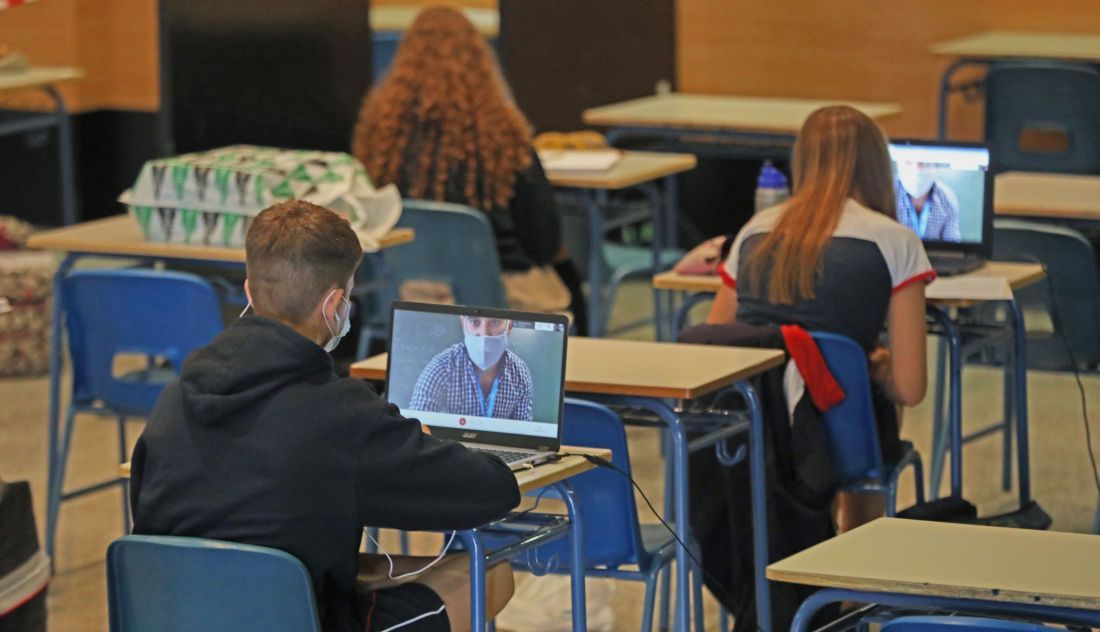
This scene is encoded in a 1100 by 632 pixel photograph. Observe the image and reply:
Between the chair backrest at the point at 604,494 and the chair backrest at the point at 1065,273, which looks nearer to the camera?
the chair backrest at the point at 604,494

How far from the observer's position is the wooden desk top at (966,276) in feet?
13.5

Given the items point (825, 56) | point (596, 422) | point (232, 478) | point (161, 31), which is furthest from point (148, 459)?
point (825, 56)

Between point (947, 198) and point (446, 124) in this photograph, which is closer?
point (947, 198)

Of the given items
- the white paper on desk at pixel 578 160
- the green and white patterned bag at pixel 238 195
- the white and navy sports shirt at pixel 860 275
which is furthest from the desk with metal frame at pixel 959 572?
the white paper on desk at pixel 578 160

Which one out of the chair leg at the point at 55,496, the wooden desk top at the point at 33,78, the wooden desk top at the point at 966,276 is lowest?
the chair leg at the point at 55,496

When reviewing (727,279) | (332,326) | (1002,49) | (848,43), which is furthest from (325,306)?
(848,43)

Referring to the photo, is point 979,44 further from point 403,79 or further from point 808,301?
point 808,301

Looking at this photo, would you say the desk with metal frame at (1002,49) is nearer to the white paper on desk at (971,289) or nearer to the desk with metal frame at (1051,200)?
the desk with metal frame at (1051,200)

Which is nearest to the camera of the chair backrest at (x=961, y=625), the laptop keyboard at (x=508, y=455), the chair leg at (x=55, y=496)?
the chair backrest at (x=961, y=625)

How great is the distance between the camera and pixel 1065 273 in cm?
456

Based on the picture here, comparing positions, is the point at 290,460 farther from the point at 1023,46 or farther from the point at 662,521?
the point at 1023,46

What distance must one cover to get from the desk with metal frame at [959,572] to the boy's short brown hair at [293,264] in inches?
29.6

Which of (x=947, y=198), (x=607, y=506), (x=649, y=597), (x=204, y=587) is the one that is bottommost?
(x=649, y=597)

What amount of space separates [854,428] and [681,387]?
68cm
